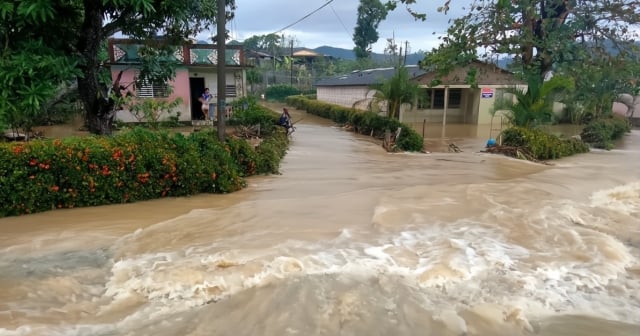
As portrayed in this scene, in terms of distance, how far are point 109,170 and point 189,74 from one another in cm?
1184

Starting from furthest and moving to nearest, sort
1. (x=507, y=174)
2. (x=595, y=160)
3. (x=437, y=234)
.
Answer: (x=595, y=160)
(x=507, y=174)
(x=437, y=234)

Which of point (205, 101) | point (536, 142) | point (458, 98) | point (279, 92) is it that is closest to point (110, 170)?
point (205, 101)

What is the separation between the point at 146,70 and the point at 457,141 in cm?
1387

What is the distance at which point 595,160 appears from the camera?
13.8 meters

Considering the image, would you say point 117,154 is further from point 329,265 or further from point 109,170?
point 329,265

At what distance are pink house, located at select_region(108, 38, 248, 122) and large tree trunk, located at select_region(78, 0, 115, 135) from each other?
8360 millimetres

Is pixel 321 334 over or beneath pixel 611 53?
beneath

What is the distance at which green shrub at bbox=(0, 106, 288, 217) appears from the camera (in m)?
5.67

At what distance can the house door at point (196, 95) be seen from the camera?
17.8 metres

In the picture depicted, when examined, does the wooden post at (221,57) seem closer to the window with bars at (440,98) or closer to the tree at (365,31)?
the window with bars at (440,98)

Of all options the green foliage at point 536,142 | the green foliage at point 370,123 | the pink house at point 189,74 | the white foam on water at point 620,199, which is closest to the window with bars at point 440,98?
the green foliage at point 370,123

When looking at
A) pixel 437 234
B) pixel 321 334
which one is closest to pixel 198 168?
pixel 437 234

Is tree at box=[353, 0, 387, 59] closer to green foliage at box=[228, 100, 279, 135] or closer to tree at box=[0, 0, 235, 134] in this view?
green foliage at box=[228, 100, 279, 135]

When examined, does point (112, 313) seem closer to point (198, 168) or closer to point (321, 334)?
point (321, 334)
